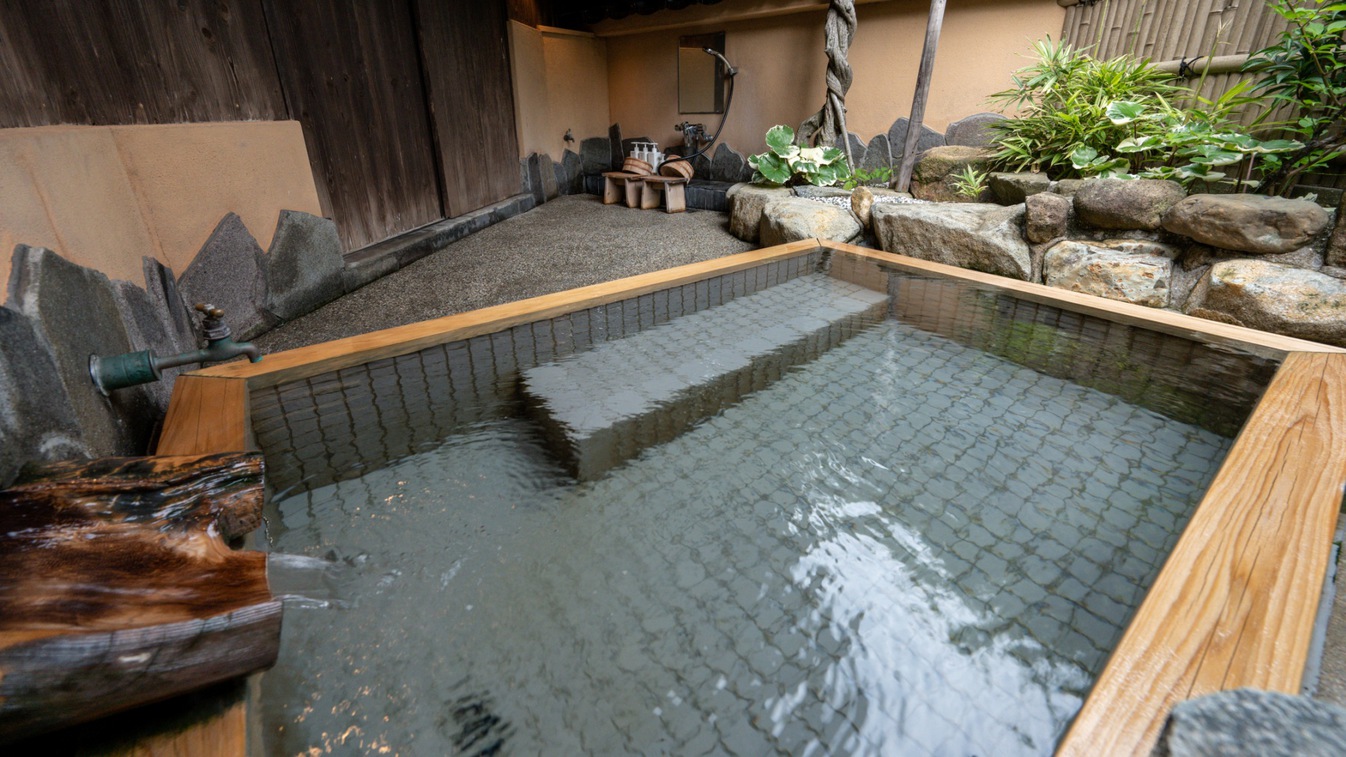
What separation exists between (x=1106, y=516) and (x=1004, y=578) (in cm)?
40

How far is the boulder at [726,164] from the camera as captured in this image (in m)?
5.94

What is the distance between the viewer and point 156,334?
5.75 ft

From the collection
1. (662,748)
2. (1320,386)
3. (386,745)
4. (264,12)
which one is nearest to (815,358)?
(1320,386)

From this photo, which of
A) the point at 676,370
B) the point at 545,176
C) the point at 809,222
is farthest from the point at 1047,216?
the point at 545,176

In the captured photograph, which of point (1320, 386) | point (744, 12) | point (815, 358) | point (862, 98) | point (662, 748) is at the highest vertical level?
point (744, 12)

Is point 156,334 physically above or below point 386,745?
above

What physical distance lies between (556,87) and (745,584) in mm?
6169

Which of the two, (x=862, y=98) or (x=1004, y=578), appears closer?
(x=1004, y=578)

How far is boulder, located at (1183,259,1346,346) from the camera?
207cm

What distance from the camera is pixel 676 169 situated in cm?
543

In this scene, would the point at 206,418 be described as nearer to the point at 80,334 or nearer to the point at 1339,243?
the point at 80,334

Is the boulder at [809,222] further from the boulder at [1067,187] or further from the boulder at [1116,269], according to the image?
the boulder at [1116,269]

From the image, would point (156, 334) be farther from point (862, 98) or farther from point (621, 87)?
point (621, 87)

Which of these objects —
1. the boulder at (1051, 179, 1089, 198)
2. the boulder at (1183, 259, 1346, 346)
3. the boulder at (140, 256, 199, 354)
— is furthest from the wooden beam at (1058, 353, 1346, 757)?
the boulder at (140, 256, 199, 354)
